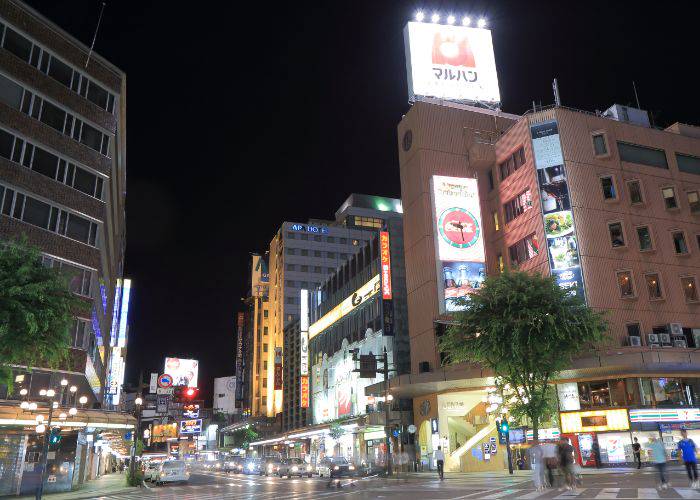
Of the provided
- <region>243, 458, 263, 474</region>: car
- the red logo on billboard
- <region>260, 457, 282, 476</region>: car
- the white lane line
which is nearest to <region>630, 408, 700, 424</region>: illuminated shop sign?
the white lane line

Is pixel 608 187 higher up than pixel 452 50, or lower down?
lower down

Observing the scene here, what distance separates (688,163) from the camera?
50.3 metres

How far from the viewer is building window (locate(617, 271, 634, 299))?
1720 inches

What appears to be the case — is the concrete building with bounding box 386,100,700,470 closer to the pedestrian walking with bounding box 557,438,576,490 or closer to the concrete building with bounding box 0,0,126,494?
the pedestrian walking with bounding box 557,438,576,490

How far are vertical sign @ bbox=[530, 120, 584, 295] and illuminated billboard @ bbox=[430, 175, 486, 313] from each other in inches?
261

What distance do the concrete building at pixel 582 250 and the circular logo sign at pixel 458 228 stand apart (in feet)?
3.31

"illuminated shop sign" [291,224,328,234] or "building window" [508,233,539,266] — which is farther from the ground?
"illuminated shop sign" [291,224,328,234]

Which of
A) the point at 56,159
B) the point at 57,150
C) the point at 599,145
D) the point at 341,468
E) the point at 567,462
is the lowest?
the point at 341,468

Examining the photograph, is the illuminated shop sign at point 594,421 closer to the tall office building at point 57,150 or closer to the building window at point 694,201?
the building window at point 694,201

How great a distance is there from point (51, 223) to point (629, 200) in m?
42.7

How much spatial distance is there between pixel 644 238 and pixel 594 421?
1506 centimetres

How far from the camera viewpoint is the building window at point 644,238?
1793 inches

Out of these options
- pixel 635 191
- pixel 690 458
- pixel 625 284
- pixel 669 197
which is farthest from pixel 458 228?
pixel 690 458

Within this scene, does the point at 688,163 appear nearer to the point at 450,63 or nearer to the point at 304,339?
the point at 450,63
